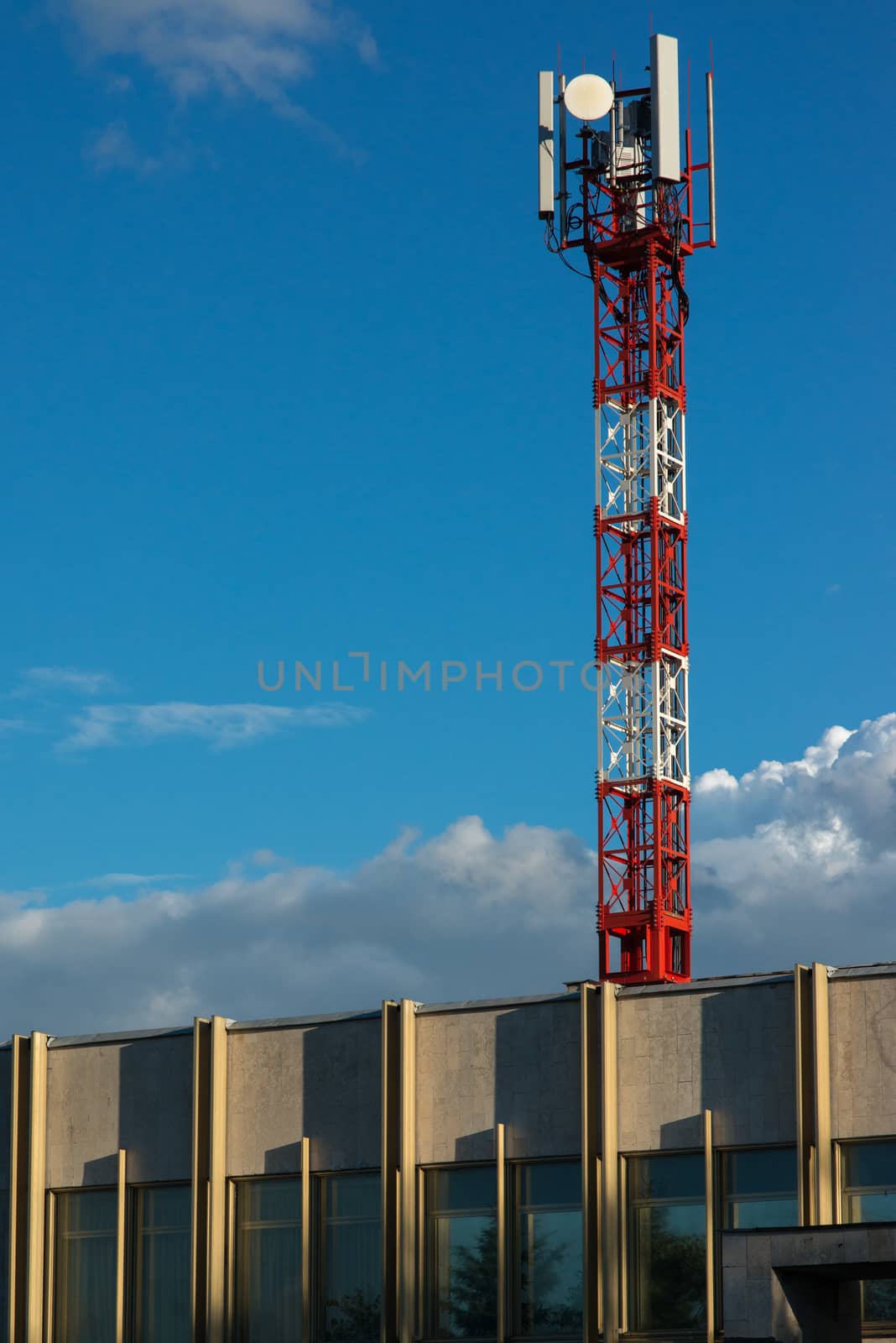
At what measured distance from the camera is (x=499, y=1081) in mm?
44500

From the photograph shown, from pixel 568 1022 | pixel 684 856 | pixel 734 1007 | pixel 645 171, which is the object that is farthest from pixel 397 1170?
pixel 645 171

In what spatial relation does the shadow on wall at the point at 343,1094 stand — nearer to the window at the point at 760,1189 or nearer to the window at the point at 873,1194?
the window at the point at 760,1189

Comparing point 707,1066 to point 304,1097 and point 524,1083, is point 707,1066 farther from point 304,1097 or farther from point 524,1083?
point 304,1097

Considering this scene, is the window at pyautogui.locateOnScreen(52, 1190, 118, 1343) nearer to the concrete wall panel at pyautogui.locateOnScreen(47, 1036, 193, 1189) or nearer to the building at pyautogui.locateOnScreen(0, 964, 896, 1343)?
the building at pyautogui.locateOnScreen(0, 964, 896, 1343)

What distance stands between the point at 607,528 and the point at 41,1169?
41.8 metres

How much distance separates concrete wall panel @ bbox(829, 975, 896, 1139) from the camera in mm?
41219

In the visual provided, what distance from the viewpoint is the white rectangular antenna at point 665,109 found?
84375mm

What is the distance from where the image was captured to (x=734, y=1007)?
42688mm

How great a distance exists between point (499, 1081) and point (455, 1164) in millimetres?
1759

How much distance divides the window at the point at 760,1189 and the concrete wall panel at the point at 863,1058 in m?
1.14

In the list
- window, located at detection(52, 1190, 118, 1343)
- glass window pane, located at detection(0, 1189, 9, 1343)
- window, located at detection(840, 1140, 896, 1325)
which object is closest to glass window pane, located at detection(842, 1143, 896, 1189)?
window, located at detection(840, 1140, 896, 1325)

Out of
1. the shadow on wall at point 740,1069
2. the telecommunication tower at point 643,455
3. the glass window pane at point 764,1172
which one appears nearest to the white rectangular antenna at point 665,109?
the telecommunication tower at point 643,455

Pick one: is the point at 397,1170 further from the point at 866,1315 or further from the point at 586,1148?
the point at 866,1315

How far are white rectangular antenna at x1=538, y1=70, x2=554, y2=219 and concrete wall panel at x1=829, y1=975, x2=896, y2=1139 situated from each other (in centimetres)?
5013
